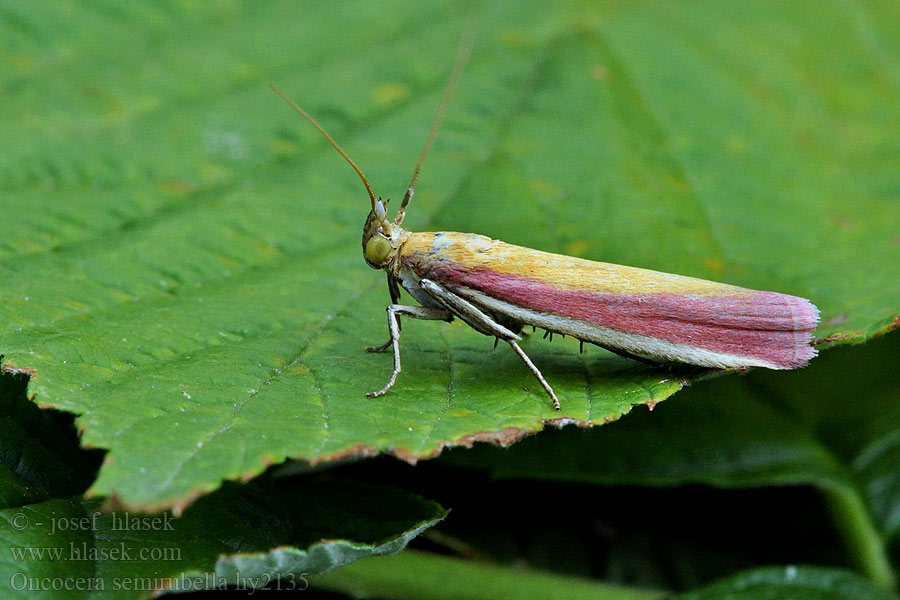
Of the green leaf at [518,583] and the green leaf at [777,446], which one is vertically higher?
the green leaf at [777,446]

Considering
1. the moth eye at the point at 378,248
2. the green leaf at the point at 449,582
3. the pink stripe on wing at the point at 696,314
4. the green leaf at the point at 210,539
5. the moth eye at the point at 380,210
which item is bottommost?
the green leaf at the point at 449,582

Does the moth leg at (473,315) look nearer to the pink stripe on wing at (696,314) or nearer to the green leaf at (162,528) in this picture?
the pink stripe on wing at (696,314)

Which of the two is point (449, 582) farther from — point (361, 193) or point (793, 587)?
point (361, 193)

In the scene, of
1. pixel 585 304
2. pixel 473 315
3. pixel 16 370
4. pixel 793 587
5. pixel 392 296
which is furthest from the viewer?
pixel 392 296

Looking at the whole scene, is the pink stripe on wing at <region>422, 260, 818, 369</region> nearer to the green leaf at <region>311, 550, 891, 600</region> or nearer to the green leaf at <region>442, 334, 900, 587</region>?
the green leaf at <region>442, 334, 900, 587</region>

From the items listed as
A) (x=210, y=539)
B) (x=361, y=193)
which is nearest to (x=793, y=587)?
(x=210, y=539)

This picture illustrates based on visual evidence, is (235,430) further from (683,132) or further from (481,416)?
(683,132)

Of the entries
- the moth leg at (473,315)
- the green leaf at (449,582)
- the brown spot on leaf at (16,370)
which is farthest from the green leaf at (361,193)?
the green leaf at (449,582)
